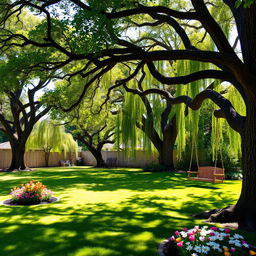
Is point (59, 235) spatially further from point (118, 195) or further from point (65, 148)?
point (65, 148)

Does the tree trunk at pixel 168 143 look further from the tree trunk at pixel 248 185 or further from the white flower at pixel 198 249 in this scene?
the white flower at pixel 198 249

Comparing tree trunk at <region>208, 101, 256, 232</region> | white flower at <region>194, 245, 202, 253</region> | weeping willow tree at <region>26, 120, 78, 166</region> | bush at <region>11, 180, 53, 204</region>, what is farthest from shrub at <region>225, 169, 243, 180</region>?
weeping willow tree at <region>26, 120, 78, 166</region>

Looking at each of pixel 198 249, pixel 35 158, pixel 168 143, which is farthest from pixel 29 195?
pixel 35 158

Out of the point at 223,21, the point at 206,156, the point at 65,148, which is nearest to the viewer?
the point at 223,21

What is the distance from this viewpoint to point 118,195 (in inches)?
339

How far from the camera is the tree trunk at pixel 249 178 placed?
15.7 feet

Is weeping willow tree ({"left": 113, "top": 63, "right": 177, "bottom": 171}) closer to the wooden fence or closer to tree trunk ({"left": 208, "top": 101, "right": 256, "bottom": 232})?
tree trunk ({"left": 208, "top": 101, "right": 256, "bottom": 232})

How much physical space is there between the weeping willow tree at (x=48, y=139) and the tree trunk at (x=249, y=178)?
830 inches

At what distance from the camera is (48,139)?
2562cm

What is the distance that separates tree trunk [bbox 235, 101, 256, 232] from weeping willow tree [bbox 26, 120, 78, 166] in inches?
830

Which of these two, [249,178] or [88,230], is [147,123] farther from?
[88,230]

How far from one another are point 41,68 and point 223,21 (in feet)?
21.5

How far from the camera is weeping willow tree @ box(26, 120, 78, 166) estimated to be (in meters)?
25.1

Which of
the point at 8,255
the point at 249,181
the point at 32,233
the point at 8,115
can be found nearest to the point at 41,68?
the point at 32,233
